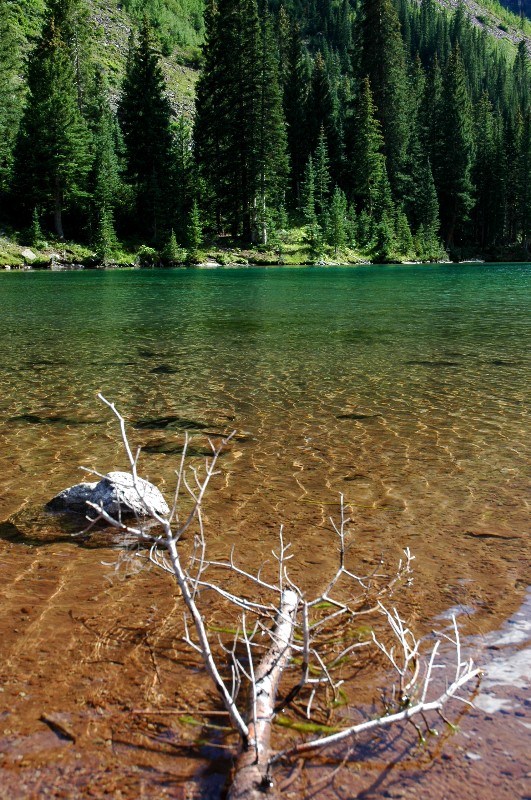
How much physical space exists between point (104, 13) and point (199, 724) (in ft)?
467

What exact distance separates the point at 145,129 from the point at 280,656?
6103cm

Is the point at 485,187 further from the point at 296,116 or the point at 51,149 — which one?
the point at 51,149

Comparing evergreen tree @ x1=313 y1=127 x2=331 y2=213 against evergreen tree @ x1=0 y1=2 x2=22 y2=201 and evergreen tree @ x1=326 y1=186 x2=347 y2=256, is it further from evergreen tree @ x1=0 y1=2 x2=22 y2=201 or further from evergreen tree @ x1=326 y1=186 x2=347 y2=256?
evergreen tree @ x1=0 y1=2 x2=22 y2=201

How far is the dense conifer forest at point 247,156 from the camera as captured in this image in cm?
5103

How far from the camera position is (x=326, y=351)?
1291 cm

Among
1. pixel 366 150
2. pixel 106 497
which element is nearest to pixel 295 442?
pixel 106 497

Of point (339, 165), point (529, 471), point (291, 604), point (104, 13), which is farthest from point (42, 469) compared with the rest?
point (104, 13)

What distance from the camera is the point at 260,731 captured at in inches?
91.9

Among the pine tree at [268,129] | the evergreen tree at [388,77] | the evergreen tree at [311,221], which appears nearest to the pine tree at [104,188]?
the pine tree at [268,129]

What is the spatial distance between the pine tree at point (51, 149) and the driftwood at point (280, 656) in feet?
171

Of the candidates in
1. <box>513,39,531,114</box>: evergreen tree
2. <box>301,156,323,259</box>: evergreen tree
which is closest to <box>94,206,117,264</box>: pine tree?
<box>301,156,323,259</box>: evergreen tree

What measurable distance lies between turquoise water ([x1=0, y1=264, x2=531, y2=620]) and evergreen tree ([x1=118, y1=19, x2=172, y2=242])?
39.6 meters

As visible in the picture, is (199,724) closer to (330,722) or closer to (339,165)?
(330,722)

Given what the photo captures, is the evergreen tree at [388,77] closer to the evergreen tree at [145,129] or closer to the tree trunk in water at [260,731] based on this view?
the evergreen tree at [145,129]
